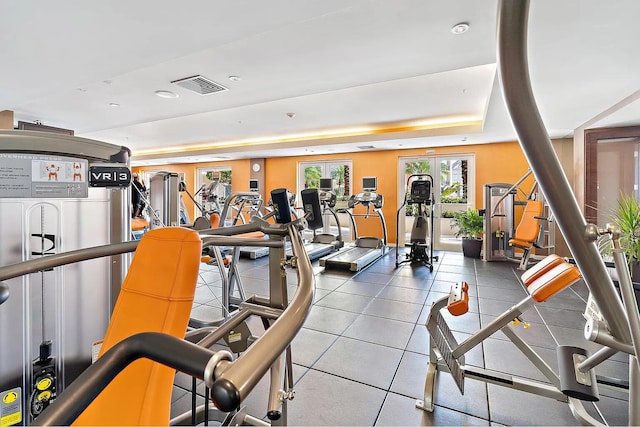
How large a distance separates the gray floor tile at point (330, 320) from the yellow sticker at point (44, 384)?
6.48 feet

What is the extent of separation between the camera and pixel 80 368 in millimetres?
1593

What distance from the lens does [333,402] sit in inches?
75.4

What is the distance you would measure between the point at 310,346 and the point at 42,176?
2.18m

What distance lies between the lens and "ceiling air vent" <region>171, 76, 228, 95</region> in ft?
12.1

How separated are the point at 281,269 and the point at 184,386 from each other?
53.7 inches

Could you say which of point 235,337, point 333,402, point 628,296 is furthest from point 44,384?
point 628,296

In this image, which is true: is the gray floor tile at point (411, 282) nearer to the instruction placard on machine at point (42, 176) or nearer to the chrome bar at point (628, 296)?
the chrome bar at point (628, 296)

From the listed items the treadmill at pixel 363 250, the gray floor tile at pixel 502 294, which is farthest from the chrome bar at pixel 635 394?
the treadmill at pixel 363 250

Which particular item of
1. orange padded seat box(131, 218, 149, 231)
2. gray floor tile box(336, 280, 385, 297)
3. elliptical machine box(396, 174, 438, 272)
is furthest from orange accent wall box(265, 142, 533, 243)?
orange padded seat box(131, 218, 149, 231)

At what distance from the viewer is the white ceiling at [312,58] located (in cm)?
219

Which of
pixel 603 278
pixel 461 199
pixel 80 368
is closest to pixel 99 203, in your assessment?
pixel 80 368

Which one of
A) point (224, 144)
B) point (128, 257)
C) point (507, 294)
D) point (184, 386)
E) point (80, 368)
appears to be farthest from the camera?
point (224, 144)

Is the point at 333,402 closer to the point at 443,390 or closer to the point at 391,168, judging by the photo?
A: the point at 443,390

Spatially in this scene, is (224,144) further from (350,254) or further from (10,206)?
(10,206)
